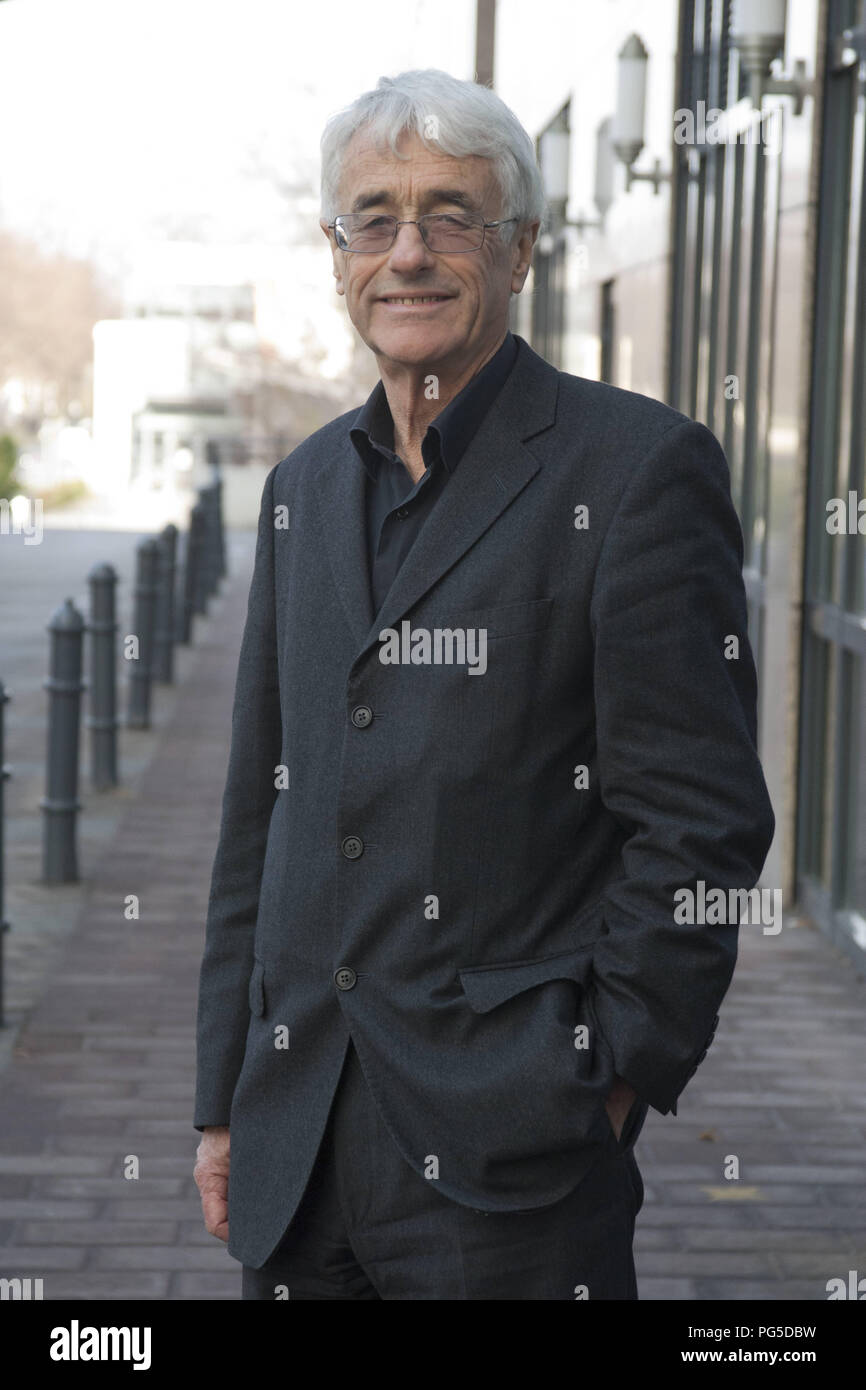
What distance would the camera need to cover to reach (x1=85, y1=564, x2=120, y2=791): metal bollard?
9.73 meters

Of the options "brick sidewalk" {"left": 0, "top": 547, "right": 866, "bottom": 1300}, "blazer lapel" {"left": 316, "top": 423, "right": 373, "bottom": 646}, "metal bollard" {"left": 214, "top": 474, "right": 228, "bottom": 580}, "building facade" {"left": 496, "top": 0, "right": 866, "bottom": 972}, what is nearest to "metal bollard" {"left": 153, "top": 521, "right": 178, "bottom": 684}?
"building facade" {"left": 496, "top": 0, "right": 866, "bottom": 972}

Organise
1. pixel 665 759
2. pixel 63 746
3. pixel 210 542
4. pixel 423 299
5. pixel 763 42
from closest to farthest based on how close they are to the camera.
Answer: pixel 665 759, pixel 423 299, pixel 763 42, pixel 63 746, pixel 210 542

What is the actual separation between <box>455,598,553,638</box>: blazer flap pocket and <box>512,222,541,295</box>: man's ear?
0.41 m

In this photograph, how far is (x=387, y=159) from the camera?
215cm

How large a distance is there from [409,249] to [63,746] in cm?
571

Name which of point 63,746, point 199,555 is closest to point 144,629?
point 63,746

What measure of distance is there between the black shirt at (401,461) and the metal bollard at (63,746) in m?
5.38

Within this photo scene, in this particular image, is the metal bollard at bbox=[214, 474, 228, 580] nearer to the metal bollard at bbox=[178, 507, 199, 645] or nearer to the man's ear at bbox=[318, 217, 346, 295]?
the metal bollard at bbox=[178, 507, 199, 645]

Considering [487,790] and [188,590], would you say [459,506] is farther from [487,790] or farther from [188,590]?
[188,590]

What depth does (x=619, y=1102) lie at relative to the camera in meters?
2.12
